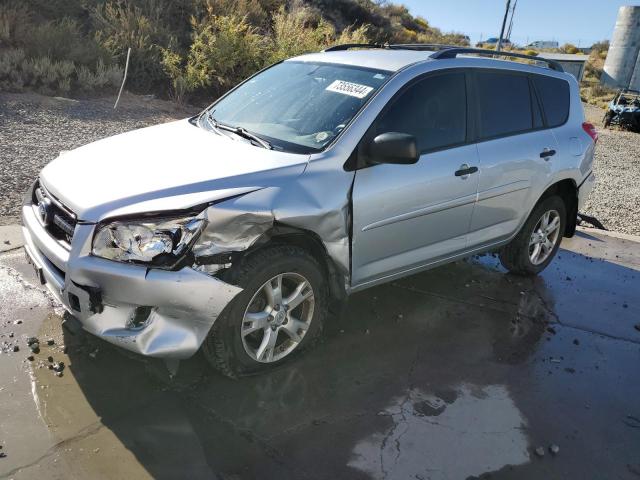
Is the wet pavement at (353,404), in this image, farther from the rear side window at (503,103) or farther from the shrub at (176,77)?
the shrub at (176,77)

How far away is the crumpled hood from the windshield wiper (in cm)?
6

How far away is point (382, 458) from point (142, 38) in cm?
1249

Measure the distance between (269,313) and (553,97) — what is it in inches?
135

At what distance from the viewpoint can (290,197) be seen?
314 cm

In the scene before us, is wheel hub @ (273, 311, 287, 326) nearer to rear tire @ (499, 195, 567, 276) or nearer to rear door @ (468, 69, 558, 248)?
rear door @ (468, 69, 558, 248)

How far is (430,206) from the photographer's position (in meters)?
3.89

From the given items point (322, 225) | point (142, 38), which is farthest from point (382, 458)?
point (142, 38)

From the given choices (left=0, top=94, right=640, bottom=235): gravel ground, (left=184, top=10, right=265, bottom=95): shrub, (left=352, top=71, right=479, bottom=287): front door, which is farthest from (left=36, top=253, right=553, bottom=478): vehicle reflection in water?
(left=184, top=10, right=265, bottom=95): shrub

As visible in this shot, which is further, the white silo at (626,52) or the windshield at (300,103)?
the white silo at (626,52)

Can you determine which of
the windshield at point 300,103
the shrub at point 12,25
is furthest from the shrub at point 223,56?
the windshield at point 300,103

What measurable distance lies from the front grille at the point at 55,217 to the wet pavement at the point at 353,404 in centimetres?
75

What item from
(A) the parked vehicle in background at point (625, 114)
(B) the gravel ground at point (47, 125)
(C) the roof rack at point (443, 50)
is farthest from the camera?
(A) the parked vehicle in background at point (625, 114)

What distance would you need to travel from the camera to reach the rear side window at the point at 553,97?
4.93m

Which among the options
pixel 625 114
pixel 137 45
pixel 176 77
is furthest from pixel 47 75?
pixel 625 114
